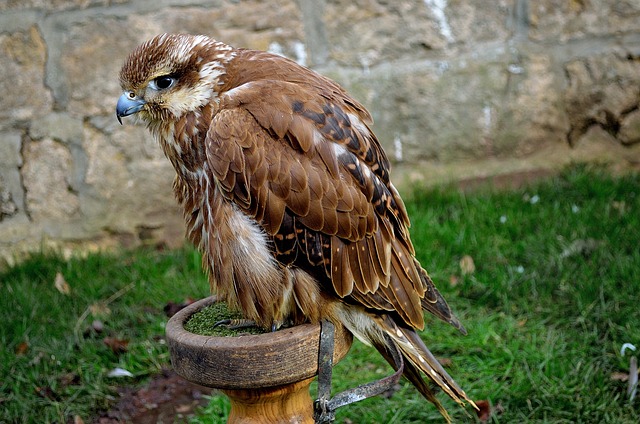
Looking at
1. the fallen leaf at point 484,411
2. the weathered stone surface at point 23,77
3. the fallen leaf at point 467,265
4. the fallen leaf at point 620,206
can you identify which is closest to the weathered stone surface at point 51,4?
the weathered stone surface at point 23,77

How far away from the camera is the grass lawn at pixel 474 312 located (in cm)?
272

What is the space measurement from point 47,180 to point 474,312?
8.10 feet

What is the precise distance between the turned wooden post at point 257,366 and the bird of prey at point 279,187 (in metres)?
0.13

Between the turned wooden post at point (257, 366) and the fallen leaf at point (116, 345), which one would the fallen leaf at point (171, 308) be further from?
the turned wooden post at point (257, 366)

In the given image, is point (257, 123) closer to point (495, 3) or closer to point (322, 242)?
point (322, 242)

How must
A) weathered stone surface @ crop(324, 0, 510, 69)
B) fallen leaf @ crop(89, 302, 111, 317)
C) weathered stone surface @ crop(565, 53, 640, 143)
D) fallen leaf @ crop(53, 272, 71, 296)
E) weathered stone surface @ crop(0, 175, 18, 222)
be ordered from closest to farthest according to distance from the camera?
fallen leaf @ crop(89, 302, 111, 317) → fallen leaf @ crop(53, 272, 71, 296) → weathered stone surface @ crop(0, 175, 18, 222) → weathered stone surface @ crop(324, 0, 510, 69) → weathered stone surface @ crop(565, 53, 640, 143)

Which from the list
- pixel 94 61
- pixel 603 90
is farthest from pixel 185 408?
pixel 603 90

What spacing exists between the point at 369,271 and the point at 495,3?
2608 mm

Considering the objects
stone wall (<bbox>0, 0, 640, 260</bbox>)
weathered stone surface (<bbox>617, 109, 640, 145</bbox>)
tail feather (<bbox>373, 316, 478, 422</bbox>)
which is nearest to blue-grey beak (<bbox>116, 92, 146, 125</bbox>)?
tail feather (<bbox>373, 316, 478, 422</bbox>)

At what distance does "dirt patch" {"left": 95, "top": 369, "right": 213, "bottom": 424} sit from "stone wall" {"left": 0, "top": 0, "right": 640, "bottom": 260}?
4.19 ft

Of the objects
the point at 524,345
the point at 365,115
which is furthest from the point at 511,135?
the point at 365,115

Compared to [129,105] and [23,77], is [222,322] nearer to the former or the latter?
[129,105]

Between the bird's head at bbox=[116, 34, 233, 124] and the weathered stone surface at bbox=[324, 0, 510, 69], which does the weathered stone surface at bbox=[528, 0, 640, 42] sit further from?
the bird's head at bbox=[116, 34, 233, 124]

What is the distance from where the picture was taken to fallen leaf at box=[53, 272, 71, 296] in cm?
357
